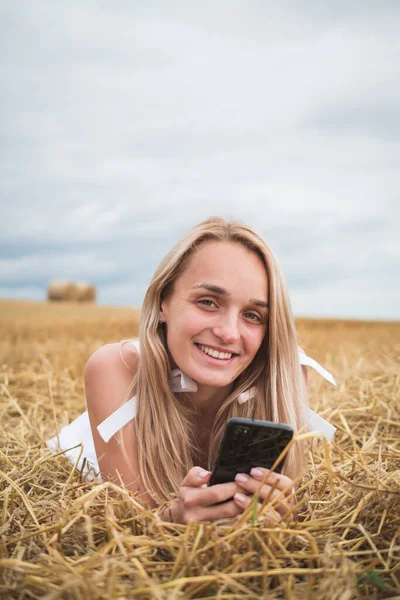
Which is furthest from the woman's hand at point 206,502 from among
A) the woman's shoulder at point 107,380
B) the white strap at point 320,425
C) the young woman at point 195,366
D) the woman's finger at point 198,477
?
the white strap at point 320,425

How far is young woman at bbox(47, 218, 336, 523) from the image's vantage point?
2.03 meters

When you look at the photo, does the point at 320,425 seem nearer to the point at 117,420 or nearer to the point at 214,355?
the point at 214,355

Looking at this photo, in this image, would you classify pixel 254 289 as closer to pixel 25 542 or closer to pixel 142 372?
pixel 142 372

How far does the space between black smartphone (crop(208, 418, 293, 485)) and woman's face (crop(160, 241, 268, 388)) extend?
1.41 feet

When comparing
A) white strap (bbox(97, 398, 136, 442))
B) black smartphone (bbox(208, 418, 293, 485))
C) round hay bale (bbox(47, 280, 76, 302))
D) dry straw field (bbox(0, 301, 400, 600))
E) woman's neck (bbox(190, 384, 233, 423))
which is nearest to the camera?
dry straw field (bbox(0, 301, 400, 600))

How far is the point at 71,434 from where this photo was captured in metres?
2.96

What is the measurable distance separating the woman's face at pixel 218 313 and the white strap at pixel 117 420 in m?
0.28

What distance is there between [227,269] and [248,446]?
0.69m

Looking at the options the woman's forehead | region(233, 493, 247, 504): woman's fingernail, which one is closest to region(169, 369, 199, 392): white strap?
the woman's forehead

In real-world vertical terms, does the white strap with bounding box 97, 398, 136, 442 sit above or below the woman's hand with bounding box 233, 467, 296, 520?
above

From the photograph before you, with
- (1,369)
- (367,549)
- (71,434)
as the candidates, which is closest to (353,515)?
(367,549)

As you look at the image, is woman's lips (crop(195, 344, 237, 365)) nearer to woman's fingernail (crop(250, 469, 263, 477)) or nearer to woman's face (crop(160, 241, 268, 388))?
woman's face (crop(160, 241, 268, 388))

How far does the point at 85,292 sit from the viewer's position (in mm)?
17625

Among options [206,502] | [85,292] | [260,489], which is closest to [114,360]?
[206,502]
